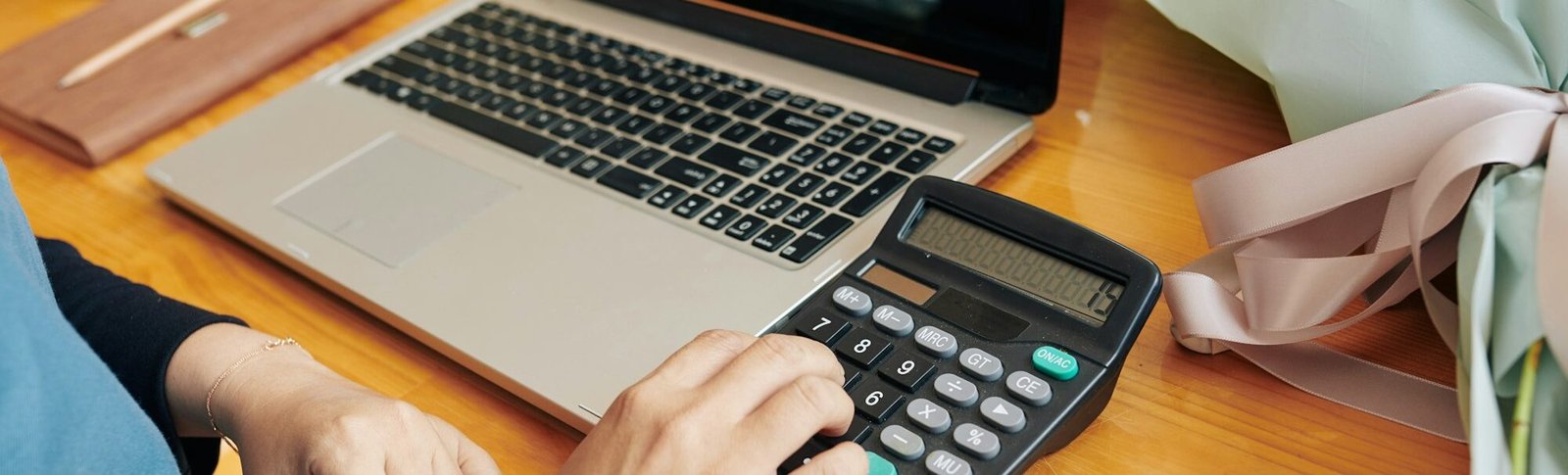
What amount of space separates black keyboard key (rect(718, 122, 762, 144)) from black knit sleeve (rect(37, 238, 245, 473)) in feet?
0.77

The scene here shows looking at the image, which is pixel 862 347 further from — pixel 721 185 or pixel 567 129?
pixel 567 129

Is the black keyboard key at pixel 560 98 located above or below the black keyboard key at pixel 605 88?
below

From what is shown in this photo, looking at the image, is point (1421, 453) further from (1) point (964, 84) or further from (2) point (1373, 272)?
(1) point (964, 84)

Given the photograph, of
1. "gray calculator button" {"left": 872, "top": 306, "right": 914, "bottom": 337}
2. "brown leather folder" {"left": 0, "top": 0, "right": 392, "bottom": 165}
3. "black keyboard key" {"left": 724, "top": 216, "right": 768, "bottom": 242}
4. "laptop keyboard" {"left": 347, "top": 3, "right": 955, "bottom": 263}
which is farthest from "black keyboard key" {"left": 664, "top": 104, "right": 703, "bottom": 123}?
"brown leather folder" {"left": 0, "top": 0, "right": 392, "bottom": 165}

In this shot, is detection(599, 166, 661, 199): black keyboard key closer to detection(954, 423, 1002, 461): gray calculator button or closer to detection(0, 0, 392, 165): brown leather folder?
detection(954, 423, 1002, 461): gray calculator button

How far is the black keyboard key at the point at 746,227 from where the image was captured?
52 centimetres

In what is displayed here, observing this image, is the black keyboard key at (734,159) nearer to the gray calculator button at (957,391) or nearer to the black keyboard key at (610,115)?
the black keyboard key at (610,115)

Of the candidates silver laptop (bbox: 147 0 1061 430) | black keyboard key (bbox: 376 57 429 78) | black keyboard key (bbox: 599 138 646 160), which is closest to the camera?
silver laptop (bbox: 147 0 1061 430)

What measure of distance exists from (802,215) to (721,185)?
5cm

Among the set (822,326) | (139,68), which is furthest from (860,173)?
(139,68)

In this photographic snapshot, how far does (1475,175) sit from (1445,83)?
58 millimetres

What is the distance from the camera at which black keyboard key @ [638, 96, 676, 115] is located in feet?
2.08

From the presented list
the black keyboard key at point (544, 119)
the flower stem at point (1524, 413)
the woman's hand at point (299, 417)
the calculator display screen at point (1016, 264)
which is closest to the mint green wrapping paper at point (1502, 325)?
the flower stem at point (1524, 413)

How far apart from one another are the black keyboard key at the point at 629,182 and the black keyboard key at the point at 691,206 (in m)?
0.02
